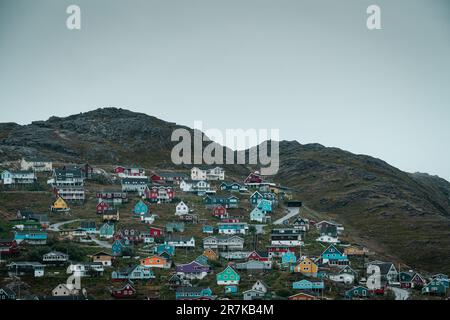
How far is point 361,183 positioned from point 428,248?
42.3 m

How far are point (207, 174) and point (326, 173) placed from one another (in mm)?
35258

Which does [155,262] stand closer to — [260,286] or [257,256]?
[257,256]

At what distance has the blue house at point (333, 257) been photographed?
77.4 meters

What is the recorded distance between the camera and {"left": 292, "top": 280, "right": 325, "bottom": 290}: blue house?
64625 mm

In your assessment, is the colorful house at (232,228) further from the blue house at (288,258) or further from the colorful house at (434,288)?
the colorful house at (434,288)

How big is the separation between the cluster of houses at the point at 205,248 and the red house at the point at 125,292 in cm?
9

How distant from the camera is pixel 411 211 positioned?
111 meters

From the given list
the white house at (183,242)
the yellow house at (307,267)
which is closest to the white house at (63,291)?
the white house at (183,242)

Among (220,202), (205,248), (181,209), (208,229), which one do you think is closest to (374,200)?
(220,202)

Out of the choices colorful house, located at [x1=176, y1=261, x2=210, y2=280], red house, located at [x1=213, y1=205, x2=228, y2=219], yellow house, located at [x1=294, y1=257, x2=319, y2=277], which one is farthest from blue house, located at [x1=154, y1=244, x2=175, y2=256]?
red house, located at [x1=213, y1=205, x2=228, y2=219]

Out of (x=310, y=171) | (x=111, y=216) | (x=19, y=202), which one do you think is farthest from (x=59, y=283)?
(x=310, y=171)

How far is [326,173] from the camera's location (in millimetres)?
144500

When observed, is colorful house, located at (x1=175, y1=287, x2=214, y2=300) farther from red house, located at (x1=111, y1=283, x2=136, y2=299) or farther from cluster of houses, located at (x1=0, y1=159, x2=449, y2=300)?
red house, located at (x1=111, y1=283, x2=136, y2=299)
